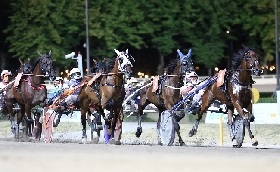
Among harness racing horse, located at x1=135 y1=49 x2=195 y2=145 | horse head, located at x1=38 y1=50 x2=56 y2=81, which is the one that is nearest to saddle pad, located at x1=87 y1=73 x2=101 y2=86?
horse head, located at x1=38 y1=50 x2=56 y2=81

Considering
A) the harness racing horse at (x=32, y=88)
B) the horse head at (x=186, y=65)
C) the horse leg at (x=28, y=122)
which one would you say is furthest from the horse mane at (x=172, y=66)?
the horse leg at (x=28, y=122)

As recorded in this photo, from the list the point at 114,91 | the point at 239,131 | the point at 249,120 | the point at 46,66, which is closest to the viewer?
the point at 249,120

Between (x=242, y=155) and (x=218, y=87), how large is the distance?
5670mm

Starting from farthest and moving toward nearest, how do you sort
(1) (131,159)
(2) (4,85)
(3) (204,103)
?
(2) (4,85) → (3) (204,103) → (1) (131,159)

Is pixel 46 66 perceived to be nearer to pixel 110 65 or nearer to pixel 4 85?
pixel 110 65

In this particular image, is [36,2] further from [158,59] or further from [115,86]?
[115,86]

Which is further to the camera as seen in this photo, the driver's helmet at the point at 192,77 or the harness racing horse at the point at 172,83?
the driver's helmet at the point at 192,77

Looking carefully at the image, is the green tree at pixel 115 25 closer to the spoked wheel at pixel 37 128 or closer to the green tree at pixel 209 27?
the green tree at pixel 209 27

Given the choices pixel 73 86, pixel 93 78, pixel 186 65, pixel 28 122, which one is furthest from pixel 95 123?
pixel 186 65

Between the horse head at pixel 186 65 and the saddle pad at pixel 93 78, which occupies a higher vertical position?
the horse head at pixel 186 65

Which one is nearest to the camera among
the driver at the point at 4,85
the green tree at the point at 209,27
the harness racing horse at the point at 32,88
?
the harness racing horse at the point at 32,88

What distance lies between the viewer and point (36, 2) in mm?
52562

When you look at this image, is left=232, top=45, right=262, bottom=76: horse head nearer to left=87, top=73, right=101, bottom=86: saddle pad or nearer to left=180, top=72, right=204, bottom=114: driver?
left=180, top=72, right=204, bottom=114: driver

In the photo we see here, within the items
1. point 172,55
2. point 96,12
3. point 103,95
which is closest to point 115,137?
point 103,95
